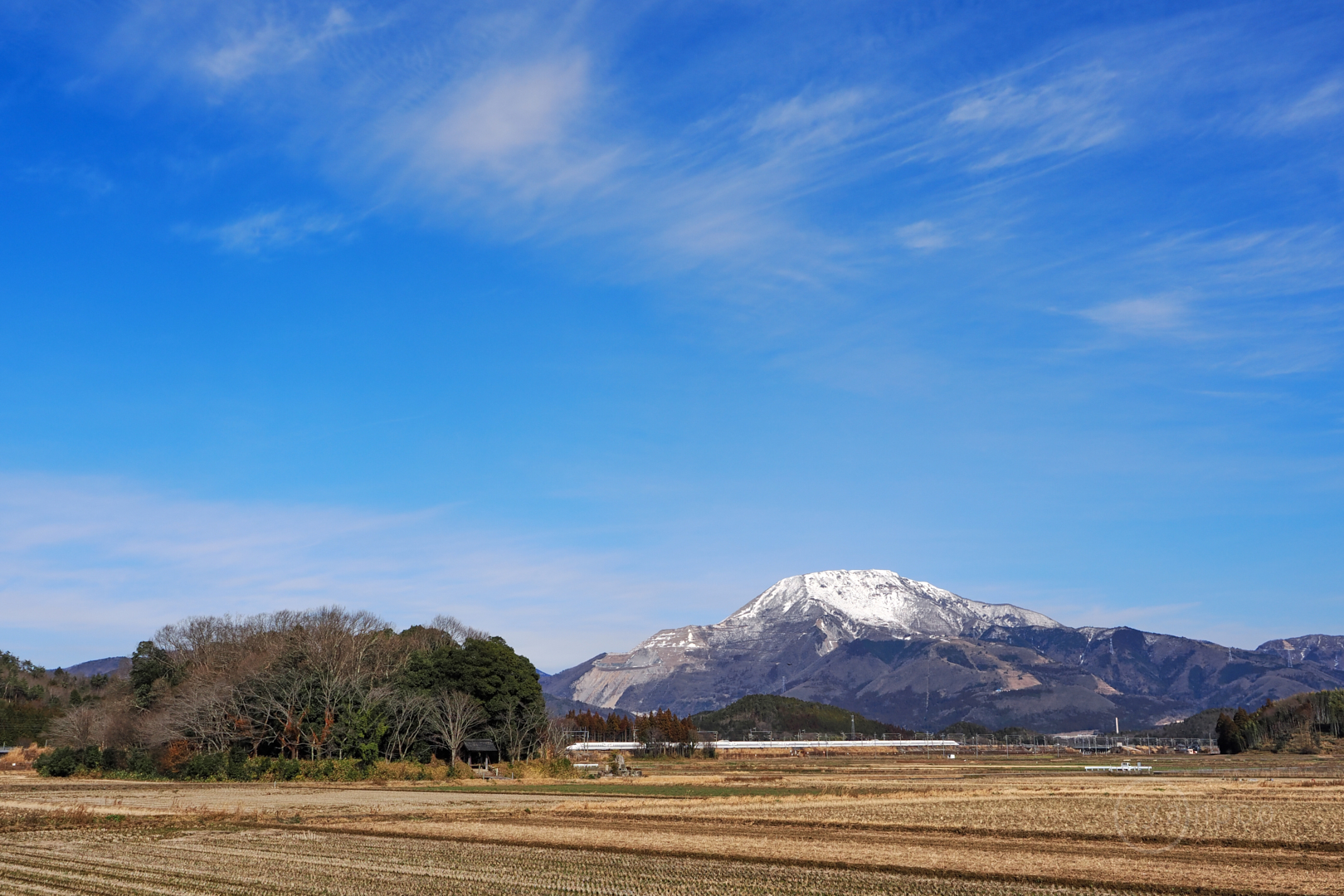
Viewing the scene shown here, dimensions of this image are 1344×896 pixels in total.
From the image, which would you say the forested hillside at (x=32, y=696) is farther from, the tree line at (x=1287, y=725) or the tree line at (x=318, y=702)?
the tree line at (x=1287, y=725)

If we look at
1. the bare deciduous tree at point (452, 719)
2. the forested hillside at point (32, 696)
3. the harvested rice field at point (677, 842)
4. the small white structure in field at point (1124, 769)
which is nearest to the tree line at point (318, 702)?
the bare deciduous tree at point (452, 719)

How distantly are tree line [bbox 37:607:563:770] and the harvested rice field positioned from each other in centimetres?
1992

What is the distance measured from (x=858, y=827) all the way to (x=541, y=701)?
62.6m

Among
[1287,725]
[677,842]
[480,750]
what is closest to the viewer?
[677,842]

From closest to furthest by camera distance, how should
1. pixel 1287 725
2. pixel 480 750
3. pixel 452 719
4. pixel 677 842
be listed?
pixel 677 842
pixel 452 719
pixel 480 750
pixel 1287 725

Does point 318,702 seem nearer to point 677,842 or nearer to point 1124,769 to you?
point 677,842

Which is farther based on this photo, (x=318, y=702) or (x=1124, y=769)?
(x=1124, y=769)

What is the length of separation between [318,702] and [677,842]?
178ft

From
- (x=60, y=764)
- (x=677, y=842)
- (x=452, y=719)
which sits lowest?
(x=60, y=764)

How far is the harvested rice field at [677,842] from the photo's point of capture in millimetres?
22531

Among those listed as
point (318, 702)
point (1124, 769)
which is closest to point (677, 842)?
point (318, 702)

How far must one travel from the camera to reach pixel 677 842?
3088 centimetres

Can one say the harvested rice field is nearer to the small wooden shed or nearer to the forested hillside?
the small wooden shed

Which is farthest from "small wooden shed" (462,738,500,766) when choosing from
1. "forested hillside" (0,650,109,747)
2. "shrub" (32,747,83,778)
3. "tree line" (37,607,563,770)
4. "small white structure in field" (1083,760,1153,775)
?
"forested hillside" (0,650,109,747)
